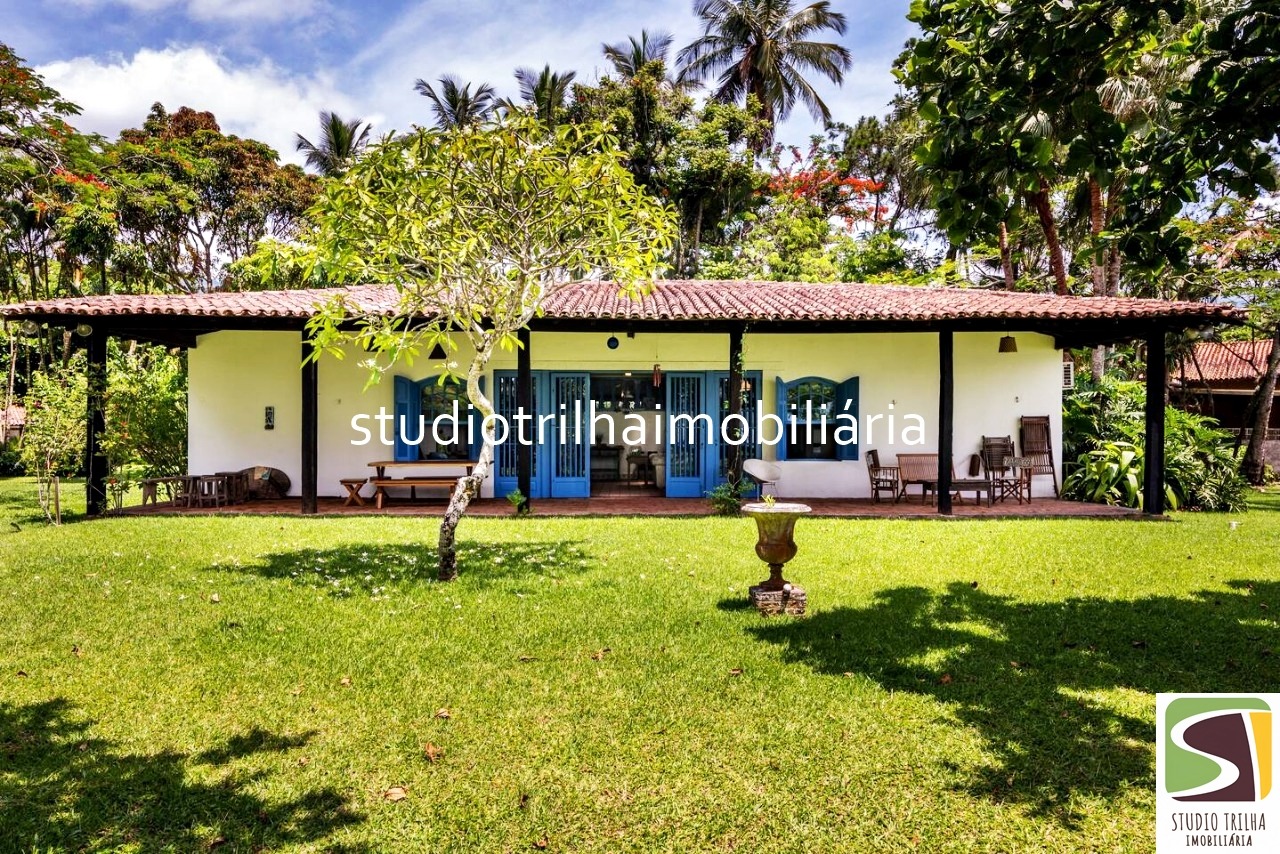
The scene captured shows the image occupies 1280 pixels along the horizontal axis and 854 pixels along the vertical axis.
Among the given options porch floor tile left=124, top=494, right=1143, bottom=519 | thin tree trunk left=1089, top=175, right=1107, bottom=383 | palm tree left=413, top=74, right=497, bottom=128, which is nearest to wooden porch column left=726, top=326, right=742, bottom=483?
porch floor tile left=124, top=494, right=1143, bottom=519

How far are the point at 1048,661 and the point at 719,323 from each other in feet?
22.2

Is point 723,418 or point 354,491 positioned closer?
point 354,491

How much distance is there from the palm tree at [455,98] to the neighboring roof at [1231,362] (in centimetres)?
2439

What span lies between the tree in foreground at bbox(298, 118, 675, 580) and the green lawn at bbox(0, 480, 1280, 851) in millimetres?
1885

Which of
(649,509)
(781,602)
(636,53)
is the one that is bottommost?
(781,602)

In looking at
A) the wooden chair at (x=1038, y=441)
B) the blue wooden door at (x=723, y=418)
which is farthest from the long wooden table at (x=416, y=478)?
the wooden chair at (x=1038, y=441)

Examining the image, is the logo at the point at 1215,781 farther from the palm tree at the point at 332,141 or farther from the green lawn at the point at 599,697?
the palm tree at the point at 332,141

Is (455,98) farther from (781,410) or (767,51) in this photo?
(781,410)

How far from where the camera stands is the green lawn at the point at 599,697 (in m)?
2.72

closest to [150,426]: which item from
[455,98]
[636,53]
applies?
[455,98]

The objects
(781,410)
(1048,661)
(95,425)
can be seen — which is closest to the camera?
(1048,661)

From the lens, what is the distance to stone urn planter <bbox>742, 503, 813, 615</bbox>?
523 cm

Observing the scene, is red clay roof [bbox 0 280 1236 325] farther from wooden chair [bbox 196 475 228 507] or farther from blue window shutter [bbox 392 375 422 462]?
wooden chair [bbox 196 475 228 507]

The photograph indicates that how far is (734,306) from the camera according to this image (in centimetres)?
1078
